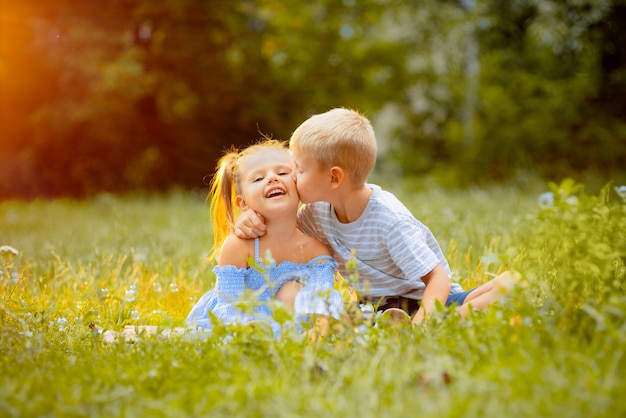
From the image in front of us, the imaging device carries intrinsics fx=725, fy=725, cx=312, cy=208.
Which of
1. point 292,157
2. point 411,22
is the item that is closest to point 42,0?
point 411,22

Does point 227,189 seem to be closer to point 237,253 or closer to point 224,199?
point 224,199

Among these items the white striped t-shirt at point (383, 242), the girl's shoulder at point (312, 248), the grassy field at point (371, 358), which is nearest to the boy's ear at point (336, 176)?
the white striped t-shirt at point (383, 242)

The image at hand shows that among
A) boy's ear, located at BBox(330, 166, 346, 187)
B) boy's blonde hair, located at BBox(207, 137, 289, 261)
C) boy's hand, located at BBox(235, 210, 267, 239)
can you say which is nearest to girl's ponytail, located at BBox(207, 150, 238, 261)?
boy's blonde hair, located at BBox(207, 137, 289, 261)

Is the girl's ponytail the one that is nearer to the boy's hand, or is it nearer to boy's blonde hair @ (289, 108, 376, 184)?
the boy's hand

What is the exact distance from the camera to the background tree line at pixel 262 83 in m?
10.6

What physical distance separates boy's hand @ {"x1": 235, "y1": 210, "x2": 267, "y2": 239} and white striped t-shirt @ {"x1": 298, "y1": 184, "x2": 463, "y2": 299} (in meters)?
0.33

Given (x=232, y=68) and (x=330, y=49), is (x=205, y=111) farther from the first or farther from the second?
(x=330, y=49)

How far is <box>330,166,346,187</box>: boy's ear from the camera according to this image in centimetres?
349

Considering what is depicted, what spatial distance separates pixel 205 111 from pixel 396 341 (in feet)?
29.4

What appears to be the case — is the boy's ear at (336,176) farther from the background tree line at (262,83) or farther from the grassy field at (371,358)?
the background tree line at (262,83)

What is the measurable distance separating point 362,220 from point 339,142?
41 cm

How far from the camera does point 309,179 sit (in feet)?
11.5

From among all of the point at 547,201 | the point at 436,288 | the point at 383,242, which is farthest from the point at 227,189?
the point at 547,201

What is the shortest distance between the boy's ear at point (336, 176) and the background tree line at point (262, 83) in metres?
7.26
